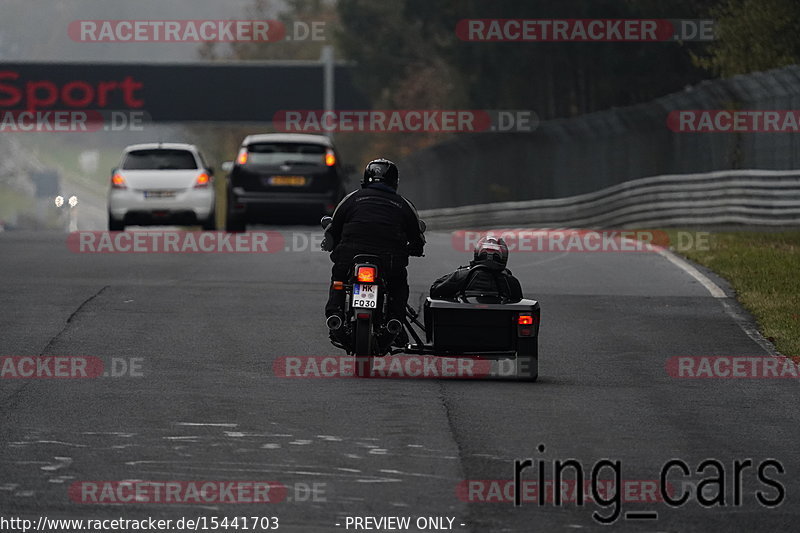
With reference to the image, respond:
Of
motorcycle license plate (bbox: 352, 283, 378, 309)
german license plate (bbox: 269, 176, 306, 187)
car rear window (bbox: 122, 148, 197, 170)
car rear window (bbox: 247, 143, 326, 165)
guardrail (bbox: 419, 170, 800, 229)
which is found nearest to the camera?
motorcycle license plate (bbox: 352, 283, 378, 309)

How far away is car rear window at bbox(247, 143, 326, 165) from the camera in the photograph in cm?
3081

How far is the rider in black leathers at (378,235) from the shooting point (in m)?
14.2

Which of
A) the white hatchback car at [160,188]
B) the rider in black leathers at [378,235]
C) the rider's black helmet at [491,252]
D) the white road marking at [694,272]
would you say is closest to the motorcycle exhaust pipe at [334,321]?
the rider in black leathers at [378,235]

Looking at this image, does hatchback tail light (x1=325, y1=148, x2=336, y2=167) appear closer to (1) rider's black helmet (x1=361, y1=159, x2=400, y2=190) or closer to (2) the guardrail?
(2) the guardrail

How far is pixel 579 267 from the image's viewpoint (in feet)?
80.5

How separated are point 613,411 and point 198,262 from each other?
1260 centimetres

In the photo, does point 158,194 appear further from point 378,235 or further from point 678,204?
point 378,235

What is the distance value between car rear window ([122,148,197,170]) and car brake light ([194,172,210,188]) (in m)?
0.20

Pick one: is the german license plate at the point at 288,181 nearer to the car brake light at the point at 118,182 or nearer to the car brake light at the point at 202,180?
the car brake light at the point at 202,180

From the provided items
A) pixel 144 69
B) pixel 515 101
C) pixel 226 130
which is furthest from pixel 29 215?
pixel 515 101

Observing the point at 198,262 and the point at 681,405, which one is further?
the point at 198,262

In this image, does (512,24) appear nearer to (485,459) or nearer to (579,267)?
(579,267)

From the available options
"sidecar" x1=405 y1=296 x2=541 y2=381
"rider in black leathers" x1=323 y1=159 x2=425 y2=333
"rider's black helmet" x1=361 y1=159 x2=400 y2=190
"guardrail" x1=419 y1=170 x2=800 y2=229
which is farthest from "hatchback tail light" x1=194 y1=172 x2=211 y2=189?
"sidecar" x1=405 y1=296 x2=541 y2=381

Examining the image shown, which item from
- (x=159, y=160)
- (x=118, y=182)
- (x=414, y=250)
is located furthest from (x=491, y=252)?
(x=159, y=160)
